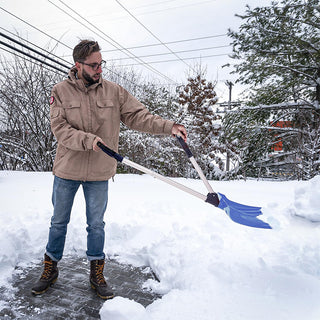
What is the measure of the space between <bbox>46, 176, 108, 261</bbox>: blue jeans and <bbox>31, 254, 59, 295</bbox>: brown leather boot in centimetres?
5

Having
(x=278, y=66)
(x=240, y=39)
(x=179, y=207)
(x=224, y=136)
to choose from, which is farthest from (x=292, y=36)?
(x=179, y=207)

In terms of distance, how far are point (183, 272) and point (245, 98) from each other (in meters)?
9.15

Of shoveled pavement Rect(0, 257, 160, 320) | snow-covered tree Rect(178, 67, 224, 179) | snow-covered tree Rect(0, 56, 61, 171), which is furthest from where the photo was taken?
snow-covered tree Rect(178, 67, 224, 179)

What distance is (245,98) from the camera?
10.4 m

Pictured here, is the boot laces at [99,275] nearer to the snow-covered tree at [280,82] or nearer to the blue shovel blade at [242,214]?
the blue shovel blade at [242,214]

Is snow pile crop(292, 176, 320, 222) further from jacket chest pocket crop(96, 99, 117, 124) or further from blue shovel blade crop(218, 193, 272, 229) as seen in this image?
jacket chest pocket crop(96, 99, 117, 124)

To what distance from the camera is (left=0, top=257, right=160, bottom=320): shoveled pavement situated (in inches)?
73.0

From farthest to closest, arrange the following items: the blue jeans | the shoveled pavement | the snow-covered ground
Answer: the blue jeans
the shoveled pavement
the snow-covered ground

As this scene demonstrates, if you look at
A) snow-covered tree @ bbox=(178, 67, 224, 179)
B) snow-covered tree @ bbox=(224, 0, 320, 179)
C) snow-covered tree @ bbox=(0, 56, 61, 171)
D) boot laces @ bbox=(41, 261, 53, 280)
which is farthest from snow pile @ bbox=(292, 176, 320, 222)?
snow-covered tree @ bbox=(0, 56, 61, 171)

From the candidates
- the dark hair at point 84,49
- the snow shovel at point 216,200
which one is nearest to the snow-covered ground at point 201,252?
the snow shovel at point 216,200

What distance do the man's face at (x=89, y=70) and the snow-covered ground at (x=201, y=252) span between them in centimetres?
147

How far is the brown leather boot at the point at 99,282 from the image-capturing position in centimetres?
205

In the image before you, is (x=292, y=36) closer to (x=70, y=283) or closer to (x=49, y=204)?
(x=49, y=204)

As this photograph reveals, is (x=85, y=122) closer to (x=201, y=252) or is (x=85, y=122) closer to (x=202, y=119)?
(x=201, y=252)
